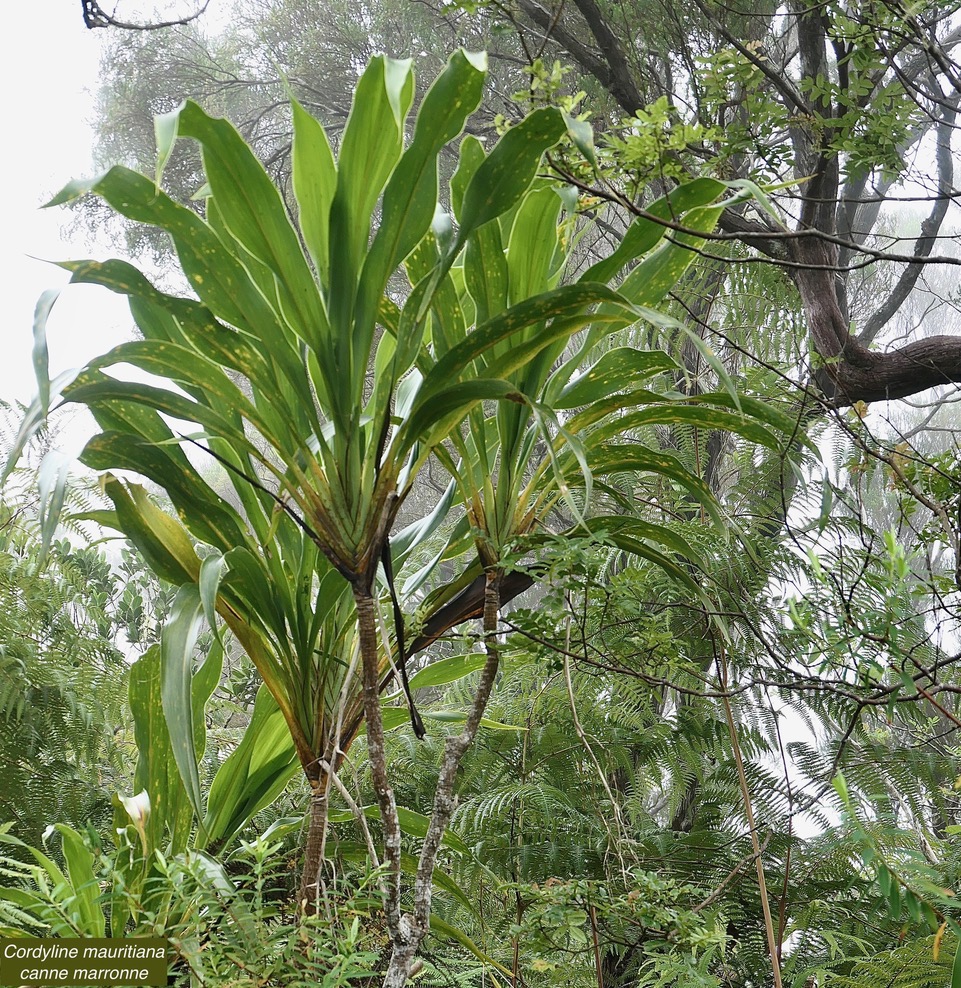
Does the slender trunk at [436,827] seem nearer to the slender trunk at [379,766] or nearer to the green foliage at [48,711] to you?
the slender trunk at [379,766]

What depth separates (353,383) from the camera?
79cm

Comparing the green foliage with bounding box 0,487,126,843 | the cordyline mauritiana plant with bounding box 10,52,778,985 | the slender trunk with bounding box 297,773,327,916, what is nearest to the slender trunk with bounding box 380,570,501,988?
the cordyline mauritiana plant with bounding box 10,52,778,985

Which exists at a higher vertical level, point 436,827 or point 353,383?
point 353,383

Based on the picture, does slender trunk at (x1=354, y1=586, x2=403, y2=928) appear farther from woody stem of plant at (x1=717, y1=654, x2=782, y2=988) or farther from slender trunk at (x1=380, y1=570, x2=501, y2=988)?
woody stem of plant at (x1=717, y1=654, x2=782, y2=988)

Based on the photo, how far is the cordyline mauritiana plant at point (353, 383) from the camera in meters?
0.71

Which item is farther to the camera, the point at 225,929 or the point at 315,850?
the point at 315,850

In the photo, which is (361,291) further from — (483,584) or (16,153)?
(16,153)

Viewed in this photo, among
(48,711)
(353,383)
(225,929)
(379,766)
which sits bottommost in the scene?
(225,929)

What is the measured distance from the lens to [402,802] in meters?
1.58

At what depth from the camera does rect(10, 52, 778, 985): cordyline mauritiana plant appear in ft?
2.33

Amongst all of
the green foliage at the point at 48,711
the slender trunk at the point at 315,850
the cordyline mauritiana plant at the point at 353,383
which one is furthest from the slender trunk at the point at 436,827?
the green foliage at the point at 48,711

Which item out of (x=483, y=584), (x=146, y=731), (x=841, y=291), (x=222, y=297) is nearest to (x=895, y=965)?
(x=483, y=584)

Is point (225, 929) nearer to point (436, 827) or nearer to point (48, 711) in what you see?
point (436, 827)

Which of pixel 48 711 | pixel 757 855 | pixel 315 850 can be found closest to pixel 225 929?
pixel 315 850
